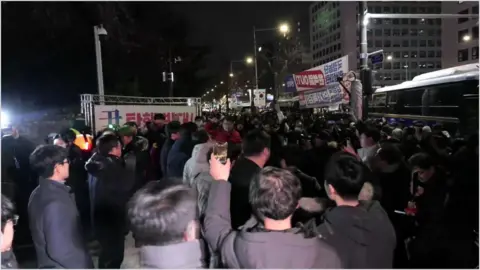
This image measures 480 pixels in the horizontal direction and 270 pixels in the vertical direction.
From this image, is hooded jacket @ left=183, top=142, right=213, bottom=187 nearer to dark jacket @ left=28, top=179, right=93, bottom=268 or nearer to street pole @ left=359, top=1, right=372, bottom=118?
dark jacket @ left=28, top=179, right=93, bottom=268

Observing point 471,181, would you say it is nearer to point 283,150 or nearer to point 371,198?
point 371,198

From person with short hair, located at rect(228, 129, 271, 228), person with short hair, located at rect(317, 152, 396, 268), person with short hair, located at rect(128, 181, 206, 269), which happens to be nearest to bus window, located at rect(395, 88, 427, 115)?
person with short hair, located at rect(228, 129, 271, 228)

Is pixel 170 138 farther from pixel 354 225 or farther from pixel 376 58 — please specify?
pixel 376 58

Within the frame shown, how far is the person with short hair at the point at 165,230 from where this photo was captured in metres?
2.08

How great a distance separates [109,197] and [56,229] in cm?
177

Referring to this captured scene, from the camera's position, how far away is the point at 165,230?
209 centimetres

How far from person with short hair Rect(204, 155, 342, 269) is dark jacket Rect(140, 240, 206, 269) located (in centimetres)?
29

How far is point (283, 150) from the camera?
215 inches

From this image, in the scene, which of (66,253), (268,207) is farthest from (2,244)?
(268,207)

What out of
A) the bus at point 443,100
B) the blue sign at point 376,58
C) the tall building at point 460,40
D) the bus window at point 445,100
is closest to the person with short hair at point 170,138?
the bus at point 443,100

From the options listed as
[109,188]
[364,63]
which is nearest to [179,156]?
[109,188]

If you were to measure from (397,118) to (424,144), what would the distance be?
10006 millimetres

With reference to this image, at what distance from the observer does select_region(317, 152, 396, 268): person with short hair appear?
101 inches

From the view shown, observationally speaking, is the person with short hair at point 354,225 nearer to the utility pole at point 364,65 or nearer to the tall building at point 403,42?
the utility pole at point 364,65
